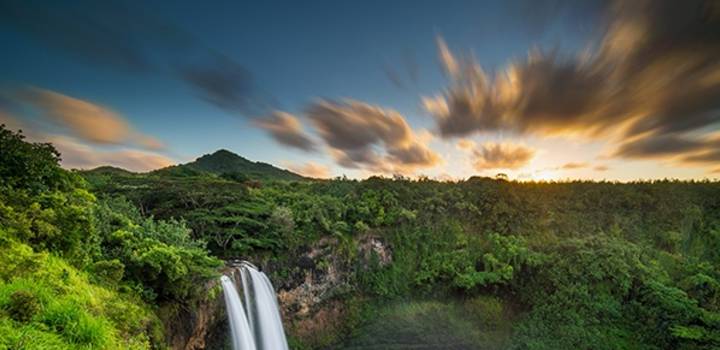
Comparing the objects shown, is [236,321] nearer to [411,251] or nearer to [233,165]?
[411,251]

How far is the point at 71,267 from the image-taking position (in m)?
5.76

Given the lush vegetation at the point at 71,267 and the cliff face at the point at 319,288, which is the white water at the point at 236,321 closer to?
the lush vegetation at the point at 71,267

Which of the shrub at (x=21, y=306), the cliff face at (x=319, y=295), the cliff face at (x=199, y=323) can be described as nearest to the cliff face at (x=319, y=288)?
the cliff face at (x=319, y=295)

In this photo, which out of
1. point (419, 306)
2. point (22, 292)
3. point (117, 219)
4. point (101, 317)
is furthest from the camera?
point (419, 306)

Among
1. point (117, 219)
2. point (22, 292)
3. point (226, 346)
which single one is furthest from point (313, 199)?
point (22, 292)

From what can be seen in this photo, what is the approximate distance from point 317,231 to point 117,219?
Answer: 10040mm

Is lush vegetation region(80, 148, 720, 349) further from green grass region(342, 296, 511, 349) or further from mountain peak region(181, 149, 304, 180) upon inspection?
mountain peak region(181, 149, 304, 180)

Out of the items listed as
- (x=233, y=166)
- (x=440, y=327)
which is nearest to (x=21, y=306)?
(x=440, y=327)

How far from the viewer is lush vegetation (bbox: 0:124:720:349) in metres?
5.95

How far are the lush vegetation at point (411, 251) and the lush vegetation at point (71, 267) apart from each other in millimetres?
29

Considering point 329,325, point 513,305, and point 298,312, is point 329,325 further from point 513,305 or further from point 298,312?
point 513,305

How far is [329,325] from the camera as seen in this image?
17.1 m

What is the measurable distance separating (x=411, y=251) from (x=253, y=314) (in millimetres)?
10276

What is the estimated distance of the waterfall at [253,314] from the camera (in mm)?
10014
